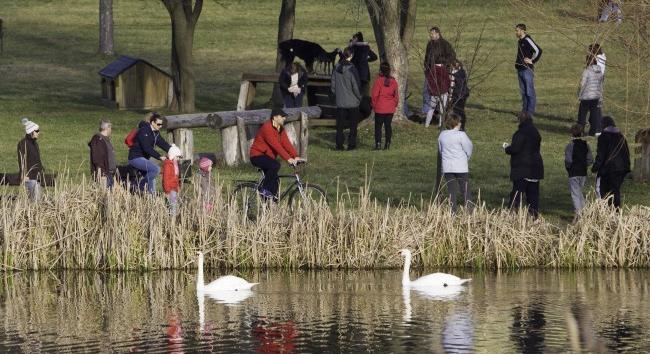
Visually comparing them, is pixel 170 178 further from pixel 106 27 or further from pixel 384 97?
pixel 106 27

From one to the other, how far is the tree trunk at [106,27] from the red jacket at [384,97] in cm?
2179

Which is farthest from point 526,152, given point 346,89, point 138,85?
point 138,85

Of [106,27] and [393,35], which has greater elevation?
[106,27]

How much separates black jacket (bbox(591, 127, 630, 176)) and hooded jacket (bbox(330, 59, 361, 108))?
8764 millimetres

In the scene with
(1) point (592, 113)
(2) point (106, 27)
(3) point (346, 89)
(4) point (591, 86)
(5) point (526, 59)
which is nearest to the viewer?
(5) point (526, 59)

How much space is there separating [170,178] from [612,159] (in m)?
6.39

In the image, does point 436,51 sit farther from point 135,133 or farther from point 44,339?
point 44,339

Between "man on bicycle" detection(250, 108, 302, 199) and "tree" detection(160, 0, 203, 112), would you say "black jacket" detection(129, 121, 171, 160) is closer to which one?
"man on bicycle" detection(250, 108, 302, 199)

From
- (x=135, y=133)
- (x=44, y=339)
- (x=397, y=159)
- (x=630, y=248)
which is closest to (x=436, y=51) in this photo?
(x=397, y=159)

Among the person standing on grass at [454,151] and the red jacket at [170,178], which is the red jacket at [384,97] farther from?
the red jacket at [170,178]

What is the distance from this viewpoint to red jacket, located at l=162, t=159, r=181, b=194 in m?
21.4

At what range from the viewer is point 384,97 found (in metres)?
30.4

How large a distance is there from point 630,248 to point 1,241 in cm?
799

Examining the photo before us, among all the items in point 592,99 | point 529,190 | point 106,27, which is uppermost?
point 106,27
